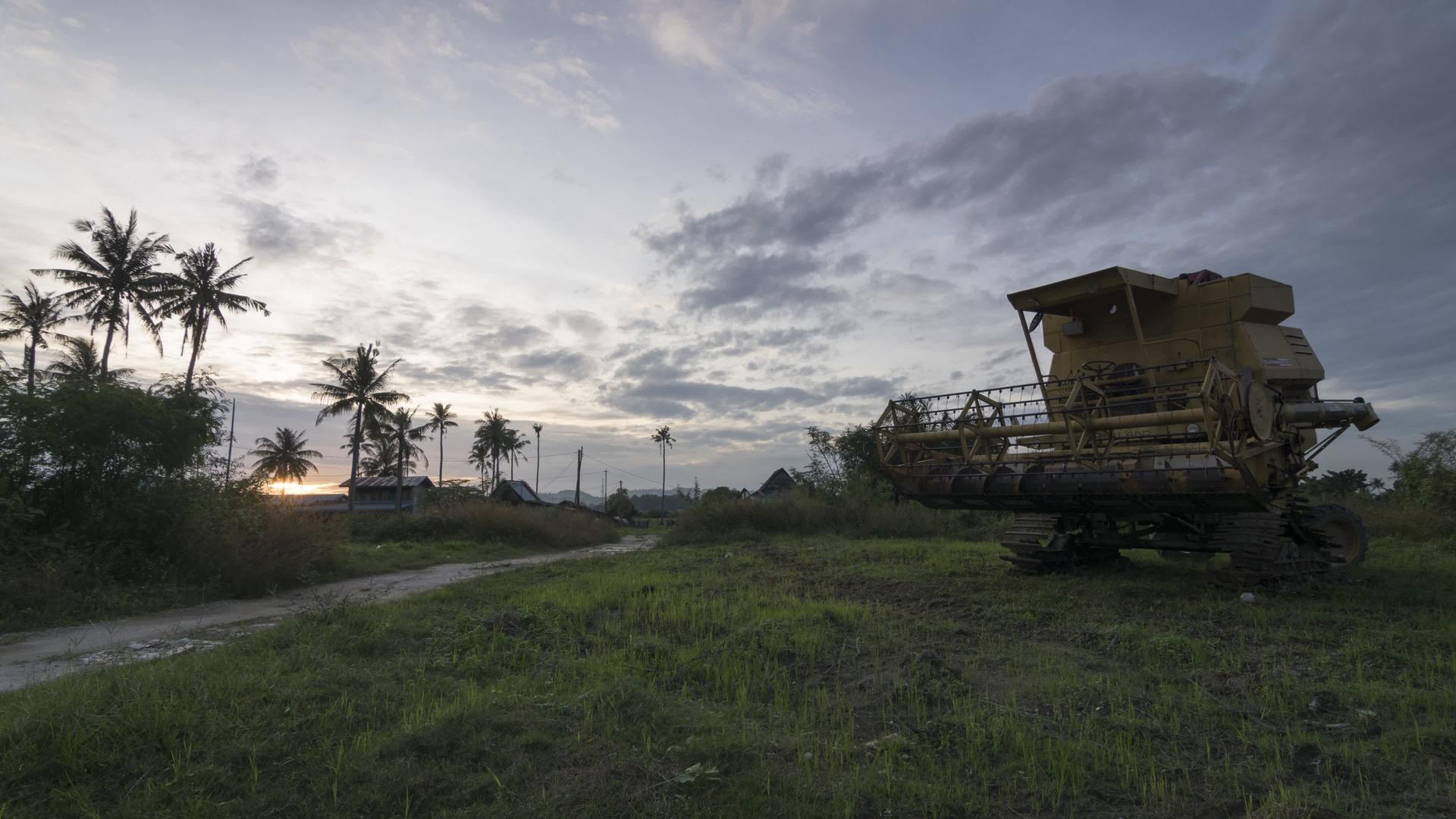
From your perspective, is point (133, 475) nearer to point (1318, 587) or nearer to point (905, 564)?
point (905, 564)

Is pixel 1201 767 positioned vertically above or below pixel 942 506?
below

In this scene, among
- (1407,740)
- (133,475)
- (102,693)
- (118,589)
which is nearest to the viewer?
(1407,740)

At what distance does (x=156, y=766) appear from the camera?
4.05m

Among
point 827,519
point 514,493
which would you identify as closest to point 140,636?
point 827,519

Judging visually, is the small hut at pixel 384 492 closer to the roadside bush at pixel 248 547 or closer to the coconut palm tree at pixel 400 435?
the coconut palm tree at pixel 400 435

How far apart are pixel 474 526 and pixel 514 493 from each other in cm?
2527

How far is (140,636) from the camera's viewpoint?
9.32m

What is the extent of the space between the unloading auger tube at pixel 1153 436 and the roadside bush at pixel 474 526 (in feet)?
81.1

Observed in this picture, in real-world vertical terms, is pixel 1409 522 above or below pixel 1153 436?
below

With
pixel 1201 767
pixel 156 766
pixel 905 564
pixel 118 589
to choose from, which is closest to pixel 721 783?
pixel 1201 767

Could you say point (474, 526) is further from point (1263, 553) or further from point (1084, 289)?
point (1263, 553)

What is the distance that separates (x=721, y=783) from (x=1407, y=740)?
3772 mm

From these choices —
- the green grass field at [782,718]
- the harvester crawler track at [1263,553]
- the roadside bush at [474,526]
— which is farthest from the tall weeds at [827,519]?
the green grass field at [782,718]

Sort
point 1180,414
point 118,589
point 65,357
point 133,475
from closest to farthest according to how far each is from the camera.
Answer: point 1180,414 → point 118,589 → point 133,475 → point 65,357
